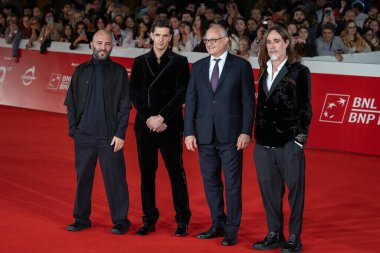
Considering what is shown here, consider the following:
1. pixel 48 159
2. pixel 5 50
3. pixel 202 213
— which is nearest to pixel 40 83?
pixel 5 50

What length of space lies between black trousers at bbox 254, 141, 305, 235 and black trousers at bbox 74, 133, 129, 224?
1.30 m

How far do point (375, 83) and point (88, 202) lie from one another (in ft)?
19.7

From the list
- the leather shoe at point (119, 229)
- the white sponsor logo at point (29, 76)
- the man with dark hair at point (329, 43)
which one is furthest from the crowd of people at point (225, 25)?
the leather shoe at point (119, 229)

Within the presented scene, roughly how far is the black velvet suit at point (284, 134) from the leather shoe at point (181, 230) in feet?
2.66

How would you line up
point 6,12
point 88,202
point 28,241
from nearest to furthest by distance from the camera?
point 28,241
point 88,202
point 6,12

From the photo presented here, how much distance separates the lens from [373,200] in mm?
8656

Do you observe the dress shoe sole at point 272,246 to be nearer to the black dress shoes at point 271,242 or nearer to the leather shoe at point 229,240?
the black dress shoes at point 271,242

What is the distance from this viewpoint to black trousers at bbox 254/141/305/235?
635 cm

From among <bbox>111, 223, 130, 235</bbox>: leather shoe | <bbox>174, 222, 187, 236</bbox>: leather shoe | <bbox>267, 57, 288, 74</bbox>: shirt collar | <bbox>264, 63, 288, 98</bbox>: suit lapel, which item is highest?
<bbox>267, 57, 288, 74</bbox>: shirt collar

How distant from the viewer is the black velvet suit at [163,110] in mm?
6891

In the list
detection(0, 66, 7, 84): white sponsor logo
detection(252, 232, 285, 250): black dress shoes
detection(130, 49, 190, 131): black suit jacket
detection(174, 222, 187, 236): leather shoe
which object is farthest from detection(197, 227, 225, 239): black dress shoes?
detection(0, 66, 7, 84): white sponsor logo

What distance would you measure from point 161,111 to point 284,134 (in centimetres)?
116

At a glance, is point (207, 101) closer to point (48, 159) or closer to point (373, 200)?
point (373, 200)

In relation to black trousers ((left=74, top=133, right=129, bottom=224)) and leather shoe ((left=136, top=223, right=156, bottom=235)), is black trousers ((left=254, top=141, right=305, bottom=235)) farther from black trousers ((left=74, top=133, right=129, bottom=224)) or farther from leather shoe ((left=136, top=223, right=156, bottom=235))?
black trousers ((left=74, top=133, right=129, bottom=224))
